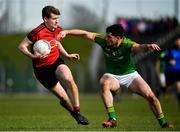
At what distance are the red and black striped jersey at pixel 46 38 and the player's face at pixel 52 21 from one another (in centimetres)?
9

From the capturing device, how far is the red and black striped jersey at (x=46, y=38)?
1605cm

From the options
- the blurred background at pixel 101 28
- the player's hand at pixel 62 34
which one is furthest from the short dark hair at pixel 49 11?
the blurred background at pixel 101 28

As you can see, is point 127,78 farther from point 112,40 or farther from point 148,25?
point 148,25

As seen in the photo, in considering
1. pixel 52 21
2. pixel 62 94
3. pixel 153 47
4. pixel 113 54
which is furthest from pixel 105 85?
pixel 52 21

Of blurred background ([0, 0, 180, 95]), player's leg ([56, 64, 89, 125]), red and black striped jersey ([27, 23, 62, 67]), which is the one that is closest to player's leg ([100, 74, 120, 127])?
player's leg ([56, 64, 89, 125])

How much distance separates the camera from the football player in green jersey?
15812 mm

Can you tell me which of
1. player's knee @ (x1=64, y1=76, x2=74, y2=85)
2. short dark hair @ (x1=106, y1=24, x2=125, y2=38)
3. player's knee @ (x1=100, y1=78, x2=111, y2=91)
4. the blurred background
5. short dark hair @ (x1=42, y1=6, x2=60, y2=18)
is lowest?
the blurred background

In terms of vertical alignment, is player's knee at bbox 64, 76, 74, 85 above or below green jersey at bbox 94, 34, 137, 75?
below

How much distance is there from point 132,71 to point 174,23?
36.9 metres

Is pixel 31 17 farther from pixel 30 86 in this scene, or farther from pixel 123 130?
Result: pixel 123 130

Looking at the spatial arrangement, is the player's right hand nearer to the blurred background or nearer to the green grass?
the green grass

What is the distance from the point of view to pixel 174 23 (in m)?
52.6

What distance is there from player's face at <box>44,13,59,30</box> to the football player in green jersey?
223 millimetres

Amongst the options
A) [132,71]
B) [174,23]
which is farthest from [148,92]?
[174,23]
